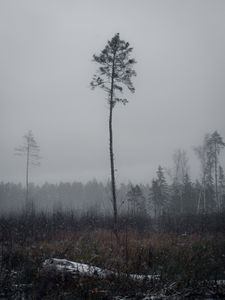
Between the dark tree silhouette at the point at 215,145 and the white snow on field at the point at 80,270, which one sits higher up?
the dark tree silhouette at the point at 215,145

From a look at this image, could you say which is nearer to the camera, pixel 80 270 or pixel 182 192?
pixel 80 270

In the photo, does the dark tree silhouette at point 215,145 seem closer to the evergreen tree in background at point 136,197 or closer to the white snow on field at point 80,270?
the evergreen tree in background at point 136,197

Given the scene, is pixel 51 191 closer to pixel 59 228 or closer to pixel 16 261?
pixel 59 228

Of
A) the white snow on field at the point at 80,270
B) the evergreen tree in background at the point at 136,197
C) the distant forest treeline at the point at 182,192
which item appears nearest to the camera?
the white snow on field at the point at 80,270

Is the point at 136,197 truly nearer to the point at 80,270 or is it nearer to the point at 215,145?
the point at 215,145

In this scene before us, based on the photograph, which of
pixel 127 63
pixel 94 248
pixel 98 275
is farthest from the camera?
pixel 127 63

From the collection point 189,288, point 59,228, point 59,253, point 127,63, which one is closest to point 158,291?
point 189,288

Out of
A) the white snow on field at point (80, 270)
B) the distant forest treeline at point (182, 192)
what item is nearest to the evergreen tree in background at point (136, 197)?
the distant forest treeline at point (182, 192)

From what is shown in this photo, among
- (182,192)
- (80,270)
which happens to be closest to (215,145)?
(182,192)

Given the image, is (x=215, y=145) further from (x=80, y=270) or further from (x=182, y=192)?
(x=80, y=270)

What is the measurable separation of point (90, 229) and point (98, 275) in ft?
34.6

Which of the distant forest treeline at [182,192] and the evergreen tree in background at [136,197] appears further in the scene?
the distant forest treeline at [182,192]

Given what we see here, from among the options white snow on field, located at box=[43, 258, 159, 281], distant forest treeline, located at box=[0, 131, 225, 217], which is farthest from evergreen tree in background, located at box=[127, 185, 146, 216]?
white snow on field, located at box=[43, 258, 159, 281]

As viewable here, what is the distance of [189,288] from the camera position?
652 centimetres
